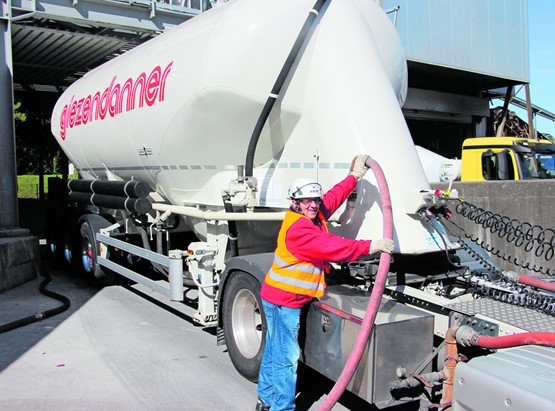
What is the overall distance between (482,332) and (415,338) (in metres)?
0.40

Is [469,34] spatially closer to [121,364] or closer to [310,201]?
[310,201]

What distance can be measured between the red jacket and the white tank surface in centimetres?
28

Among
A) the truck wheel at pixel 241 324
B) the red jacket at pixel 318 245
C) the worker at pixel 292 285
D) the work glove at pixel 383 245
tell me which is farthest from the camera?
the truck wheel at pixel 241 324

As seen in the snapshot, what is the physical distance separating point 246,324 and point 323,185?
1448 mm

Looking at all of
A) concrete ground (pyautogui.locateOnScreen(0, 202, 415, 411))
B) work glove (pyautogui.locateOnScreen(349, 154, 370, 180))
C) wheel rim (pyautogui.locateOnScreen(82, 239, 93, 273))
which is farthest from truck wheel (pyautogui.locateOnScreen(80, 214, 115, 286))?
work glove (pyautogui.locateOnScreen(349, 154, 370, 180))

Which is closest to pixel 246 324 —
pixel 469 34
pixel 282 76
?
pixel 282 76

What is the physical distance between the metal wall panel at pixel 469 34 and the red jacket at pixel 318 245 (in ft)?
51.0

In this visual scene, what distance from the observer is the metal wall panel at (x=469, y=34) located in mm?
19234

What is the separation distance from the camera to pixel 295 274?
3.82m

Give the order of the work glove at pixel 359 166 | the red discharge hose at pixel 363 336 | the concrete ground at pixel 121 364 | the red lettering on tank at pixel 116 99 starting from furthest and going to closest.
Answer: the red lettering on tank at pixel 116 99
the concrete ground at pixel 121 364
the work glove at pixel 359 166
the red discharge hose at pixel 363 336

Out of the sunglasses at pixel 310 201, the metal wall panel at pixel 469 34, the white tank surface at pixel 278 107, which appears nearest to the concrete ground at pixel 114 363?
the white tank surface at pixel 278 107

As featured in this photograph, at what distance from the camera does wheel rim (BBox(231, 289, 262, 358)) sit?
186 inches

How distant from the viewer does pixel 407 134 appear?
4.38 m

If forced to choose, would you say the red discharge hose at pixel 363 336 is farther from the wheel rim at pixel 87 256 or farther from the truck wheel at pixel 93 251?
the wheel rim at pixel 87 256
